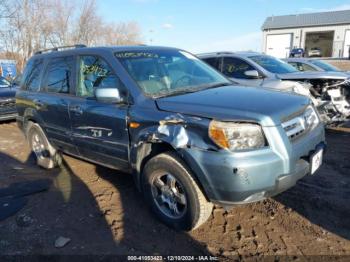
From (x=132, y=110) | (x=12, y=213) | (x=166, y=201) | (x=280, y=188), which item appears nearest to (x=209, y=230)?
(x=166, y=201)

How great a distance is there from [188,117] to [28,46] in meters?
24.3

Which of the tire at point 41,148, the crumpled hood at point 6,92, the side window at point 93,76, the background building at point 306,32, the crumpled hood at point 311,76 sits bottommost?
the tire at point 41,148

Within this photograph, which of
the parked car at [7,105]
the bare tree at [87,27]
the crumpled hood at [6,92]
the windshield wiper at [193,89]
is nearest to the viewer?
the windshield wiper at [193,89]

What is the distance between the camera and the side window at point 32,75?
5234 mm

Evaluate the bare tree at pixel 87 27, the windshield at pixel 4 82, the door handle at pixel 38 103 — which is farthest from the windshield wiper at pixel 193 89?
the bare tree at pixel 87 27

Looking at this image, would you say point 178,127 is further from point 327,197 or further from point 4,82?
point 4,82

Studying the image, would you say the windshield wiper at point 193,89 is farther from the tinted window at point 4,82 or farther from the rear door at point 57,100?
the tinted window at point 4,82

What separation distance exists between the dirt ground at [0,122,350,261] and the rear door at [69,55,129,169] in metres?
0.58

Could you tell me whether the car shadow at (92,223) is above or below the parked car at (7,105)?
below

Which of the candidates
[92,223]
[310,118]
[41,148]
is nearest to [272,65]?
[310,118]

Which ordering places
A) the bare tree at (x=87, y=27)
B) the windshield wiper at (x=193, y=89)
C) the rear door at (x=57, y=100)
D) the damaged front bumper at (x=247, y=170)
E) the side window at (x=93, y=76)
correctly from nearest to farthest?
1. the damaged front bumper at (x=247, y=170)
2. the windshield wiper at (x=193, y=89)
3. the side window at (x=93, y=76)
4. the rear door at (x=57, y=100)
5. the bare tree at (x=87, y=27)

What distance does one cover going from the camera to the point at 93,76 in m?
4.09

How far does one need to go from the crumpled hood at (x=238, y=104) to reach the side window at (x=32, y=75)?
2.77 metres

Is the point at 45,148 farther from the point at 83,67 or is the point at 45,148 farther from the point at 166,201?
the point at 166,201
